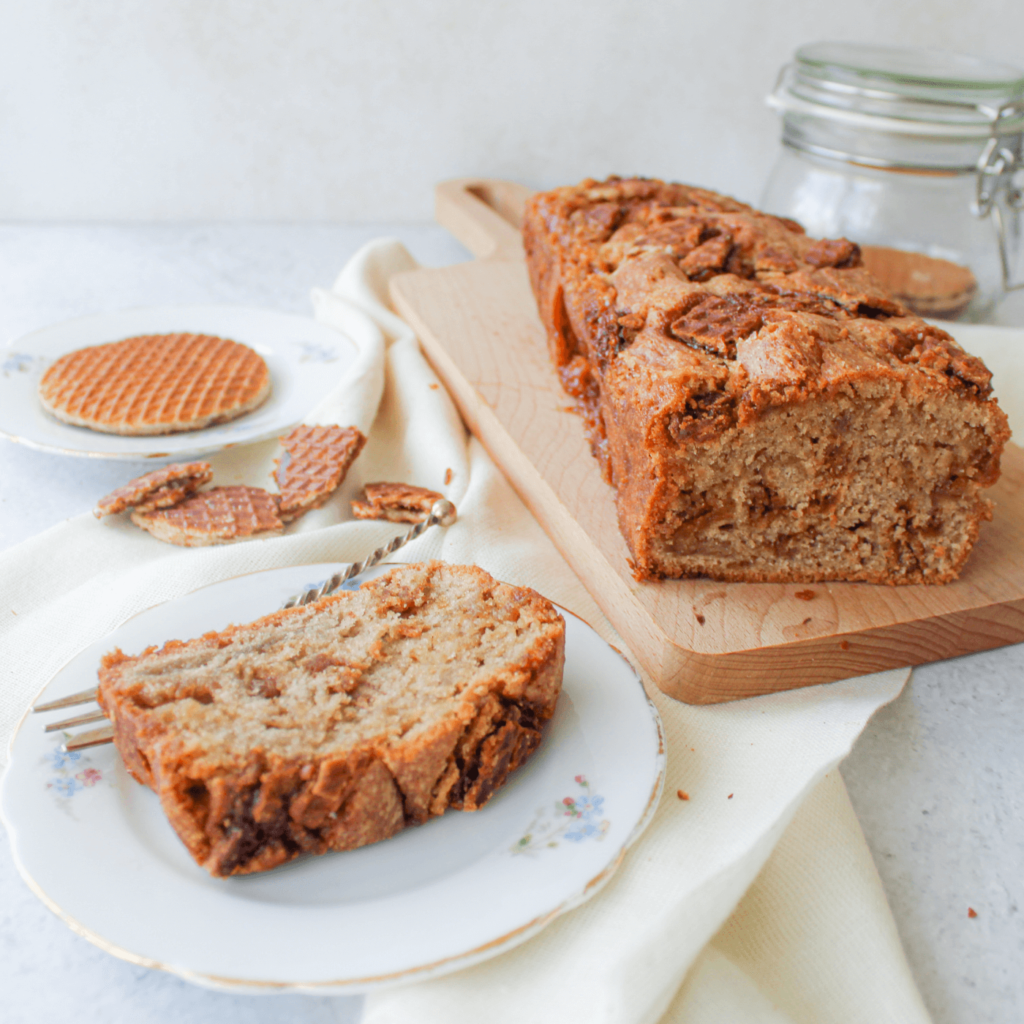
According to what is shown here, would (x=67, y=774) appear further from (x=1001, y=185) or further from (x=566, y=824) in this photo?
(x=1001, y=185)

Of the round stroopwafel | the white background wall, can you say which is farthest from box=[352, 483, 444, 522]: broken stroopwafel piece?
the white background wall

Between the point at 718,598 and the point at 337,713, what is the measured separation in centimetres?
90

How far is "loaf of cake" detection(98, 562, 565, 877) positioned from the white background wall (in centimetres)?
320

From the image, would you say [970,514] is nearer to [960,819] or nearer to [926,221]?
[960,819]

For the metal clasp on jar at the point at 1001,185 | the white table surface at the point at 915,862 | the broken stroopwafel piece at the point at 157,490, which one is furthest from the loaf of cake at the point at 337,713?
the metal clasp on jar at the point at 1001,185

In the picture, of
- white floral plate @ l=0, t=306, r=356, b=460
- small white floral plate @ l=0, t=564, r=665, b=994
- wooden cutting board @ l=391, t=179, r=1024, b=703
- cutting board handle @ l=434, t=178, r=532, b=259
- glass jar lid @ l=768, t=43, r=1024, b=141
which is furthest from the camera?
cutting board handle @ l=434, t=178, r=532, b=259

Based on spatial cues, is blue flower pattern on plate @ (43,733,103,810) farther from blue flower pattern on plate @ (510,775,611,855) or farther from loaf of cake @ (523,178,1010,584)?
loaf of cake @ (523,178,1010,584)

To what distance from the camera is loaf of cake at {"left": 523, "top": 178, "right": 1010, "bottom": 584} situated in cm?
198

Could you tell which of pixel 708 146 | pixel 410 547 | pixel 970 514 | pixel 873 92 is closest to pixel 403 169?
pixel 708 146

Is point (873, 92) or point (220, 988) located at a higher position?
point (873, 92)

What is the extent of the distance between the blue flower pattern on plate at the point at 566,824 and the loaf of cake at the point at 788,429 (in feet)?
2.16

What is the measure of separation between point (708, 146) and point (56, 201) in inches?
120

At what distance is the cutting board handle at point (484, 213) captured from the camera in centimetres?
384

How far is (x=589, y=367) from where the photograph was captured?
2.71 metres
